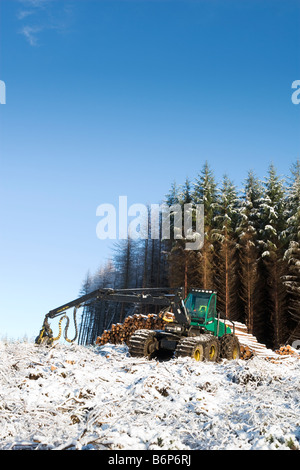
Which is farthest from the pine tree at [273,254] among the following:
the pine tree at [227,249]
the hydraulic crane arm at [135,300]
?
the hydraulic crane arm at [135,300]

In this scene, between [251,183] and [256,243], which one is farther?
[251,183]

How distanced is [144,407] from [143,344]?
22.1 ft

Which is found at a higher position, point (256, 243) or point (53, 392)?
point (256, 243)

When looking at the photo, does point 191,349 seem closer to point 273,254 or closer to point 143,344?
point 143,344

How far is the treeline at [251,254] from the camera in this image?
1326 inches

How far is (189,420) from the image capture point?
703 centimetres

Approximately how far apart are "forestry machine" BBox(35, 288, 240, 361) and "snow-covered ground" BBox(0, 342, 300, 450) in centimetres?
289

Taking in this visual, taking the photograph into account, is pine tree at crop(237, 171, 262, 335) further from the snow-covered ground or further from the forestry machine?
the snow-covered ground

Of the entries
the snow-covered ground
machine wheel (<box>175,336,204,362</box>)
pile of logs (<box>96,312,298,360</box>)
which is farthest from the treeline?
the snow-covered ground

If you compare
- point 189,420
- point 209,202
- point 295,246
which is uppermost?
point 209,202

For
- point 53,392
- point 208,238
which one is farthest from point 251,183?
point 53,392
